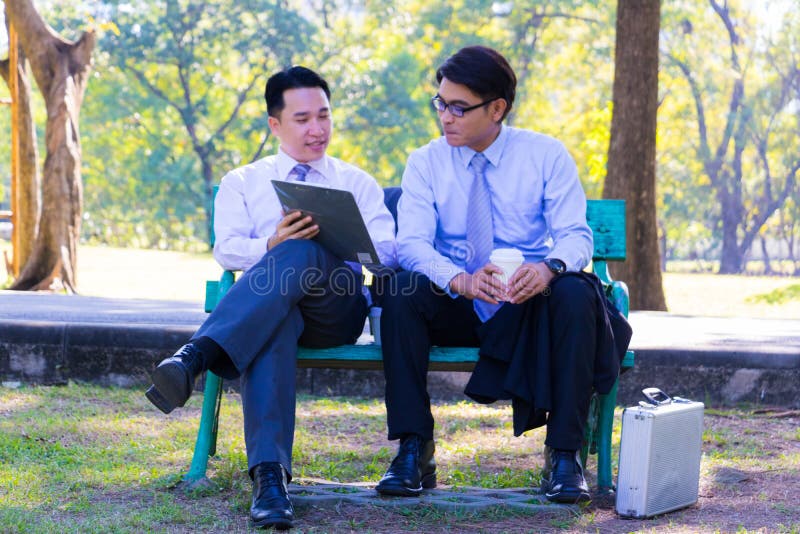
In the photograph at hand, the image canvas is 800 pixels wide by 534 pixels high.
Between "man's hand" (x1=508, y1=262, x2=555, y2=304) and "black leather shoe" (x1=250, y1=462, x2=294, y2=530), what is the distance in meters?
0.97

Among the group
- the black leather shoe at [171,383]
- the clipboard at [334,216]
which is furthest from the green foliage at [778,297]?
the black leather shoe at [171,383]

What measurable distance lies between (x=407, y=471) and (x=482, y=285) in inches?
27.2

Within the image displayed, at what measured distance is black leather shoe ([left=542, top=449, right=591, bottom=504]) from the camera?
11.1 feet

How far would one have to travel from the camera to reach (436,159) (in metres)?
3.99

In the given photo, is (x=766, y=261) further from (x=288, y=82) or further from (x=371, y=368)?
(x=371, y=368)

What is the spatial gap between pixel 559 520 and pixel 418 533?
472mm

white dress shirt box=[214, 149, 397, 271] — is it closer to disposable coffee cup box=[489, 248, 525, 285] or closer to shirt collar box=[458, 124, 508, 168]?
shirt collar box=[458, 124, 508, 168]

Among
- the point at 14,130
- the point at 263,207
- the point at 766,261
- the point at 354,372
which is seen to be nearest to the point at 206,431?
the point at 263,207

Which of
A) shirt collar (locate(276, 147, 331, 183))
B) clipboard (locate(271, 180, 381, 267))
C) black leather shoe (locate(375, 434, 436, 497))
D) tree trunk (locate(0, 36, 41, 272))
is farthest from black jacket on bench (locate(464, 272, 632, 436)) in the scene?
tree trunk (locate(0, 36, 41, 272))

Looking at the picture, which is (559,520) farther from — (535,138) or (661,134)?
(661,134)

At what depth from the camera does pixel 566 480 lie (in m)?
3.40

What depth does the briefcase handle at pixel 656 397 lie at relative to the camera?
11.3 feet

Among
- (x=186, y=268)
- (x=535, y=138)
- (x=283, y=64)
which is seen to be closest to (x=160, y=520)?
(x=535, y=138)

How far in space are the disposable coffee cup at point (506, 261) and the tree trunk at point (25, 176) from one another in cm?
843
